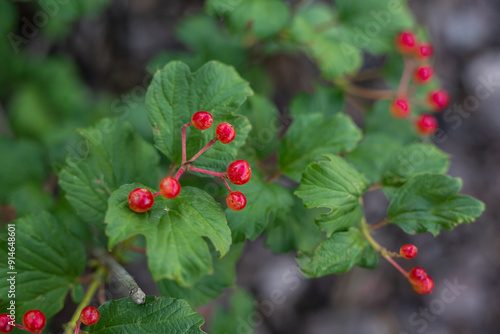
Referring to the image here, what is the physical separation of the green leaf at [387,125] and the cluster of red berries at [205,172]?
55.7 inches

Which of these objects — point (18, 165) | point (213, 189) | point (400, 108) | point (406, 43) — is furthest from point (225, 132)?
point (18, 165)

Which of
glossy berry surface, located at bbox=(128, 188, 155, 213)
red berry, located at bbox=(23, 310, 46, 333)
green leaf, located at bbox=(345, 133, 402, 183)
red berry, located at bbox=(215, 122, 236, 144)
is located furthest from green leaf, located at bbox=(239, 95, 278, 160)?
red berry, located at bbox=(23, 310, 46, 333)

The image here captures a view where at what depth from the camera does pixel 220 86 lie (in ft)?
5.63

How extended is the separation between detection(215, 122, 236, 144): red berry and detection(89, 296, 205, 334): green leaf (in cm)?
64

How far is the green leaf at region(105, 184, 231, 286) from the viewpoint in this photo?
131 centimetres

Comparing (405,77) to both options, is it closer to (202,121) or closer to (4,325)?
(202,121)

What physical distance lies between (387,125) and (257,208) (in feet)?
4.21

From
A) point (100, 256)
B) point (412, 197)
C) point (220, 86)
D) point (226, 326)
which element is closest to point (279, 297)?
point (226, 326)

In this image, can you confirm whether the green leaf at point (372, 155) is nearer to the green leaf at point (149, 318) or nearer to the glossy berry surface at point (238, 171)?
the glossy berry surface at point (238, 171)

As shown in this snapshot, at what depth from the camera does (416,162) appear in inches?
81.9

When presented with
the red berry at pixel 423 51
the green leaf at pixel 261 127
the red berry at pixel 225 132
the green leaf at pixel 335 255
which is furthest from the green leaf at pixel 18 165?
the red berry at pixel 423 51

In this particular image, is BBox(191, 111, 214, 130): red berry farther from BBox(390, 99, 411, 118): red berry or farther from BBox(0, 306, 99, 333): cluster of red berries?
BBox(390, 99, 411, 118): red berry

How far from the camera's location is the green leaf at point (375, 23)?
2791mm

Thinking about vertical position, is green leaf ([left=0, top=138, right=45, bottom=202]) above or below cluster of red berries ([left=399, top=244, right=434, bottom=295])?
above
